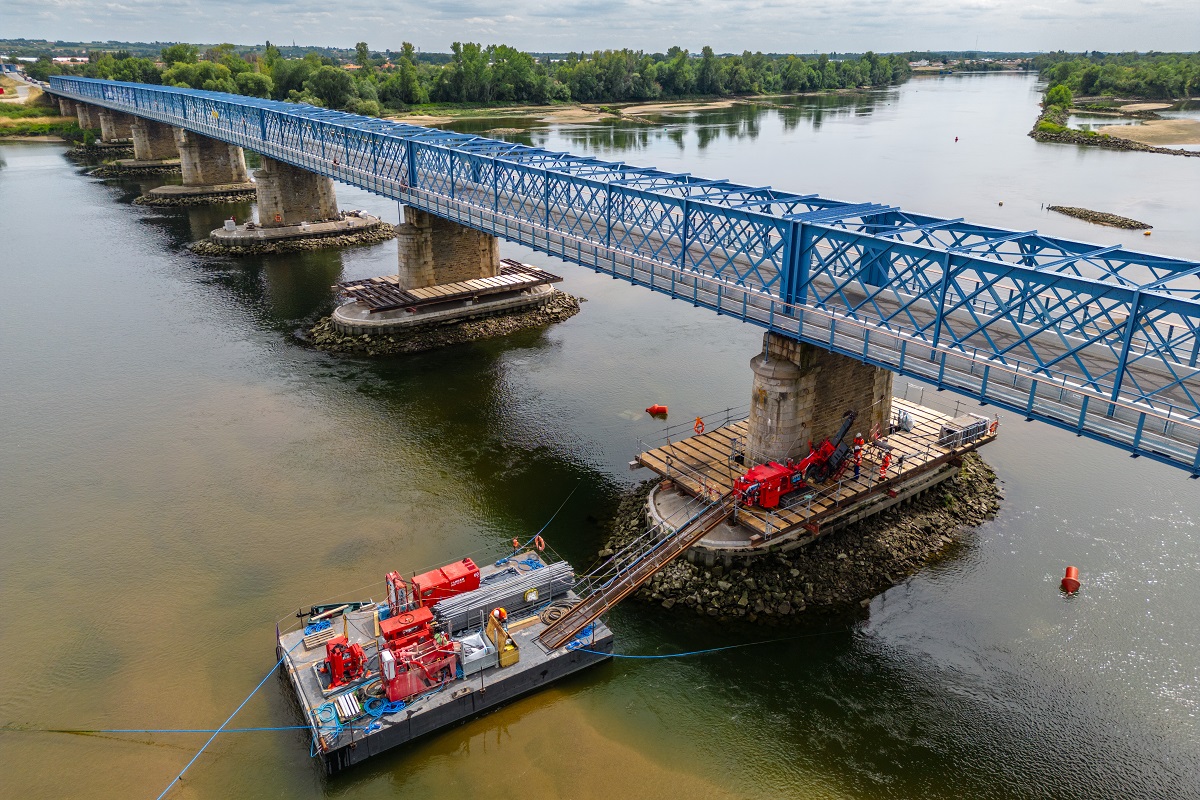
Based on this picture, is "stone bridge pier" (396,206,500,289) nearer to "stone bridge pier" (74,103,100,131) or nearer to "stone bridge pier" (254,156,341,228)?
"stone bridge pier" (254,156,341,228)

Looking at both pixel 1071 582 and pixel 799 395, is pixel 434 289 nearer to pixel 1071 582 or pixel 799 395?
pixel 799 395

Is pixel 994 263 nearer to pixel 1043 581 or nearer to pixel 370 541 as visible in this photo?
pixel 1043 581

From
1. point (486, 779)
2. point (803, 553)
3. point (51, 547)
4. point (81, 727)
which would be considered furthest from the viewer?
point (51, 547)

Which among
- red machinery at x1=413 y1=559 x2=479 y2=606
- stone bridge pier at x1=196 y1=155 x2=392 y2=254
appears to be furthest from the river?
stone bridge pier at x1=196 y1=155 x2=392 y2=254

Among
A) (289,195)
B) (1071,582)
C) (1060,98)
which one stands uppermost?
(1060,98)

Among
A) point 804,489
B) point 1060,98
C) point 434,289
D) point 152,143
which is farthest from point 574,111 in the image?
point 804,489

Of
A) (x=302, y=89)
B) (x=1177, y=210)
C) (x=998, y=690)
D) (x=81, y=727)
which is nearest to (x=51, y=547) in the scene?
(x=81, y=727)

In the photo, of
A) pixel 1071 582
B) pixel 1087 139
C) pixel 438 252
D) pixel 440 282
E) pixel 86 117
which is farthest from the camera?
pixel 86 117
